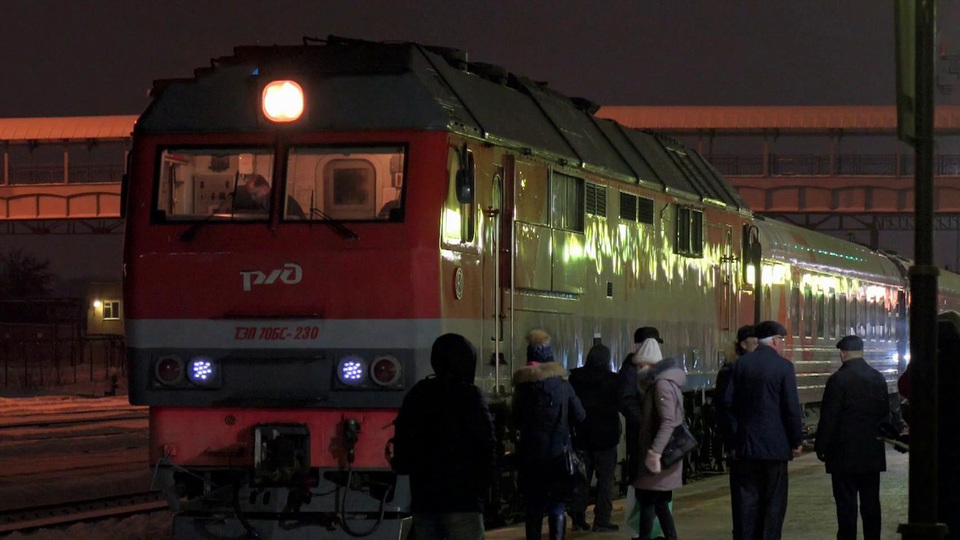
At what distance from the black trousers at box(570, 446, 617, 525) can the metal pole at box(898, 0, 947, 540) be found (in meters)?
6.57

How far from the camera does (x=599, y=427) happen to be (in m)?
14.2

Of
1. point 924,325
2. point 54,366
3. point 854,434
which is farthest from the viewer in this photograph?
point 54,366

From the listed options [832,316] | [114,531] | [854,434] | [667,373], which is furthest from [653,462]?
[832,316]

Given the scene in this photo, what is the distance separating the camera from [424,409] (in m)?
7.97

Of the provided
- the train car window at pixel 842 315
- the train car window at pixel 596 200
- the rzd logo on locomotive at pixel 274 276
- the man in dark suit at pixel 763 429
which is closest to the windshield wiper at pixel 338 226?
the rzd logo on locomotive at pixel 274 276

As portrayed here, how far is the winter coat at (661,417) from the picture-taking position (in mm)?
11375

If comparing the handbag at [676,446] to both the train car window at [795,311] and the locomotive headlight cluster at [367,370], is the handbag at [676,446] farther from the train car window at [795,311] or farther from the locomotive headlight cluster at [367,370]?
the train car window at [795,311]

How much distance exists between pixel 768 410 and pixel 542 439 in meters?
1.61

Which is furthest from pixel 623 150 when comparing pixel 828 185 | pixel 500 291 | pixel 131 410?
pixel 828 185

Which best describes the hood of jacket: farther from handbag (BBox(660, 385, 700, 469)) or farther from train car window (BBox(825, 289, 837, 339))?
train car window (BBox(825, 289, 837, 339))

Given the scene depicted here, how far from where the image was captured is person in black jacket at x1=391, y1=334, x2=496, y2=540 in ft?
25.9

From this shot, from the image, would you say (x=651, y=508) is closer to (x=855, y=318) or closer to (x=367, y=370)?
(x=367, y=370)

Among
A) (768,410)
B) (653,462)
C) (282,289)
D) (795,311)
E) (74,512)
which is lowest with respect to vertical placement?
(74,512)

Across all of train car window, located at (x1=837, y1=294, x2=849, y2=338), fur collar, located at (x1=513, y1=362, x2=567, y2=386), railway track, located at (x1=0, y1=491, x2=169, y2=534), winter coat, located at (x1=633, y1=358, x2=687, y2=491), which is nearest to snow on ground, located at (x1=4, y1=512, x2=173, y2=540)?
railway track, located at (x1=0, y1=491, x2=169, y2=534)
